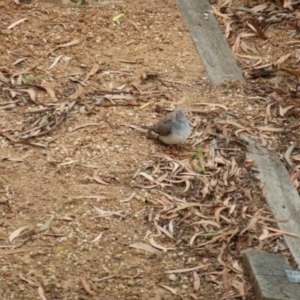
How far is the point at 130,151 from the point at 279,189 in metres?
1.17

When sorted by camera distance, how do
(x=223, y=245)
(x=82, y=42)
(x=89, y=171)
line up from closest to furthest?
1. (x=223, y=245)
2. (x=89, y=171)
3. (x=82, y=42)

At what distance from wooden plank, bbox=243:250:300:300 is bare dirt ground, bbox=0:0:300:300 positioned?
4.1 inches

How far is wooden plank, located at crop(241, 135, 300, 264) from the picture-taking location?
18.1 ft

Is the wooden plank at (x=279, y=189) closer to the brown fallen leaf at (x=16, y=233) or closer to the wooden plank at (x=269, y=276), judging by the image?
the wooden plank at (x=269, y=276)

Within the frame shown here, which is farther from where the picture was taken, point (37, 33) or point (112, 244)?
point (37, 33)

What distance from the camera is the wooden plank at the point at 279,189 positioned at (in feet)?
18.1

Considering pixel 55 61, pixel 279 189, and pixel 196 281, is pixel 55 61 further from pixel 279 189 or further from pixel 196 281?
pixel 196 281

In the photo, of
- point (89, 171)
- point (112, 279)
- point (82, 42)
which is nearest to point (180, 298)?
point (112, 279)

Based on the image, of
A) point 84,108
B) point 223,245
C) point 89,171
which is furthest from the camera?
point 84,108

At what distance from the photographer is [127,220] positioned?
17.8 ft

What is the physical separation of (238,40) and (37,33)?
1919 mm

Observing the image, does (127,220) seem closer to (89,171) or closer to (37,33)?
(89,171)

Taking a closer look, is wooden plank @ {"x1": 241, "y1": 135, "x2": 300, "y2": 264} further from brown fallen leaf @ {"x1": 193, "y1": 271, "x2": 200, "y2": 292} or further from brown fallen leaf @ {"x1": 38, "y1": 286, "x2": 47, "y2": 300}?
brown fallen leaf @ {"x1": 38, "y1": 286, "x2": 47, "y2": 300}

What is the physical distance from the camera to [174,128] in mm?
5949
